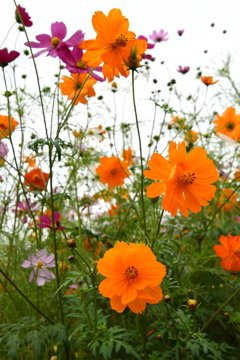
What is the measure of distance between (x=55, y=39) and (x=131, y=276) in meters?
0.70

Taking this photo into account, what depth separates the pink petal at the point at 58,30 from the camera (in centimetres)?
93

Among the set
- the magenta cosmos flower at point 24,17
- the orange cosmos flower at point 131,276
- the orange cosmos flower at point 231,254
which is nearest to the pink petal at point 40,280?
the orange cosmos flower at point 131,276

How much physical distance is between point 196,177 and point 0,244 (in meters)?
0.81

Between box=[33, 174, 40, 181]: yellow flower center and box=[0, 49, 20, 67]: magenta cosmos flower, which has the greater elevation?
box=[33, 174, 40, 181]: yellow flower center

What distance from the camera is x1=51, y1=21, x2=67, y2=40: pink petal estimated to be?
3.06 feet

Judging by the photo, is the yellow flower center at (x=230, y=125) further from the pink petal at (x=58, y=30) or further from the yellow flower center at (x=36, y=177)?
the yellow flower center at (x=36, y=177)

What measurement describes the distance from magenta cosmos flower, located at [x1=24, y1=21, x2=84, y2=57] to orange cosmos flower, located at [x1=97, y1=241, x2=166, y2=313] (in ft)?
1.97

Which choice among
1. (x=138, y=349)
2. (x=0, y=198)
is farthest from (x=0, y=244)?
(x=138, y=349)

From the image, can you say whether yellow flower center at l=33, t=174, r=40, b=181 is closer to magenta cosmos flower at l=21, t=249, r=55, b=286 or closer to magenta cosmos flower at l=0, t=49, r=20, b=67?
magenta cosmos flower at l=21, t=249, r=55, b=286

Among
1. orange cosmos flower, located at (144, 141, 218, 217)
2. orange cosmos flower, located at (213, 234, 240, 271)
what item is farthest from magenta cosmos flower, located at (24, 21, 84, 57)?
orange cosmos flower, located at (213, 234, 240, 271)

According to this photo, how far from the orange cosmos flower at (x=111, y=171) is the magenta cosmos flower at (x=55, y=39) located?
2.13 feet

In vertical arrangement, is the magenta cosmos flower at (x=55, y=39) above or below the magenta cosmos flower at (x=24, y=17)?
below

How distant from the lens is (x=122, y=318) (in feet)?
3.48

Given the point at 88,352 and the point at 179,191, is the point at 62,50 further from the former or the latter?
the point at 88,352
